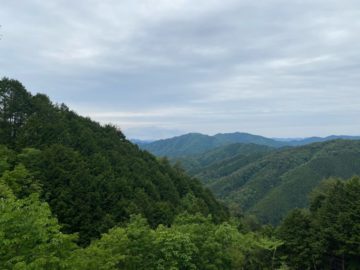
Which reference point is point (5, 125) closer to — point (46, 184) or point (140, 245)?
point (46, 184)

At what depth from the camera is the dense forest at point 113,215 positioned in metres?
14.9

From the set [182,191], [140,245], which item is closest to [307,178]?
[182,191]

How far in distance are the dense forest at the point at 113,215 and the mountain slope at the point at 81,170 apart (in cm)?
14

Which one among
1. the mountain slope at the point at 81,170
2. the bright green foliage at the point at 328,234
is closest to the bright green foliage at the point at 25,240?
the mountain slope at the point at 81,170

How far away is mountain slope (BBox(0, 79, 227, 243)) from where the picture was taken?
3578cm

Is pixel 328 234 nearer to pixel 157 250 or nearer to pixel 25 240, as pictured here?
pixel 157 250

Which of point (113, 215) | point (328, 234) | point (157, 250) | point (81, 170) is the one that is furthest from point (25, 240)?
point (328, 234)

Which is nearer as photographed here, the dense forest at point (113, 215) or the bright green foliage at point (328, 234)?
the dense forest at point (113, 215)

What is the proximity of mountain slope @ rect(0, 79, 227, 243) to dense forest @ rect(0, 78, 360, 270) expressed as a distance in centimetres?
14

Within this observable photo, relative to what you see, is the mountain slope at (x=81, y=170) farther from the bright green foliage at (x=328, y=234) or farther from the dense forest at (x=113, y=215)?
the bright green foliage at (x=328, y=234)

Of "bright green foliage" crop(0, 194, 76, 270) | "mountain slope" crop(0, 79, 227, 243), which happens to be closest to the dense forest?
"bright green foliage" crop(0, 194, 76, 270)

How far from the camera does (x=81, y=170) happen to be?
39344 mm

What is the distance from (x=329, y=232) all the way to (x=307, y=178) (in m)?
156

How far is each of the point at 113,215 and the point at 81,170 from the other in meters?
6.42
